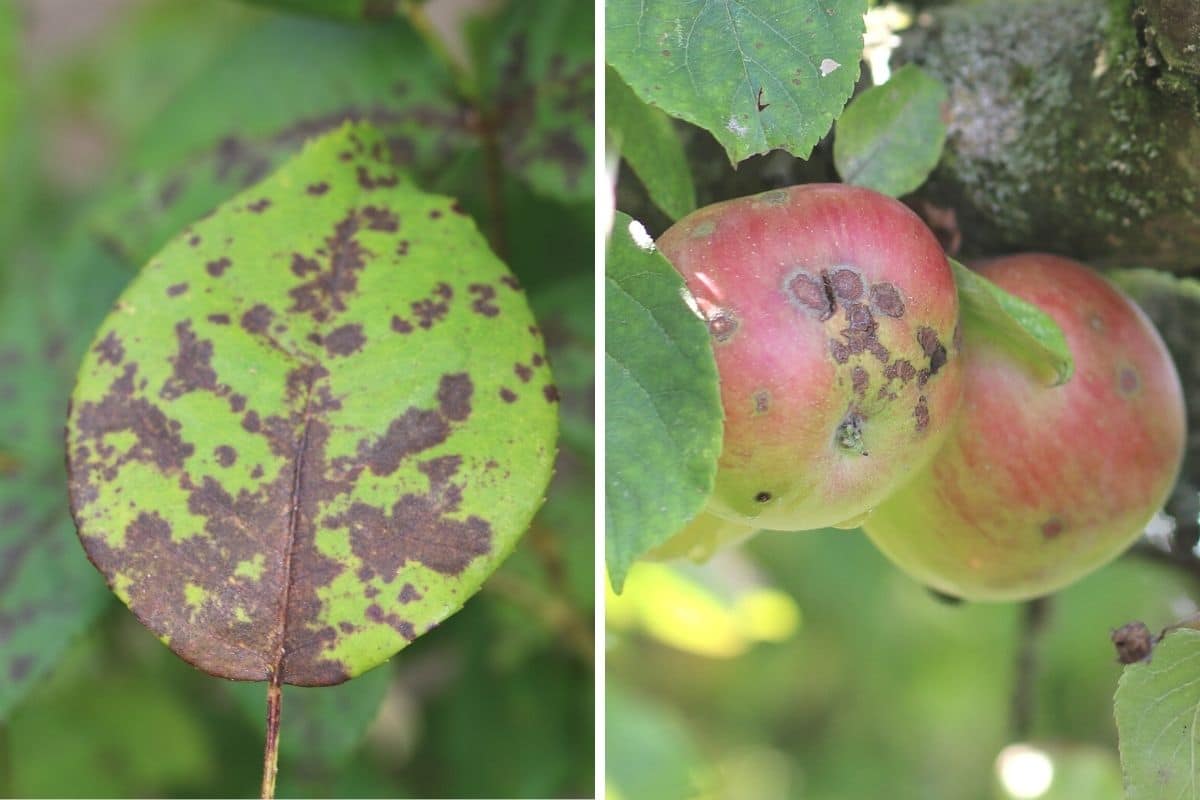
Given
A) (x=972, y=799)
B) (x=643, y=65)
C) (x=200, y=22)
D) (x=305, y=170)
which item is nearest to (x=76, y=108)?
(x=200, y=22)

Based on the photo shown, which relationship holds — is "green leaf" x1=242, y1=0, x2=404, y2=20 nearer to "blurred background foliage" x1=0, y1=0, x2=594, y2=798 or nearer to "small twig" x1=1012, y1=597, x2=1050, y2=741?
"blurred background foliage" x1=0, y1=0, x2=594, y2=798

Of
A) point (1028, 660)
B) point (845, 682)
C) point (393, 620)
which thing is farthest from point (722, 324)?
point (845, 682)

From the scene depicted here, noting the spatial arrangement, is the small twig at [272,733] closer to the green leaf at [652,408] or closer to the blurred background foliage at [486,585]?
the green leaf at [652,408]

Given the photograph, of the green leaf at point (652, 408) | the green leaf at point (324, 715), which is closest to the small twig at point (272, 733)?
the green leaf at point (652, 408)

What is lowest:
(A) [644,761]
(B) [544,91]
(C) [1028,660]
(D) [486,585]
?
(A) [644,761]

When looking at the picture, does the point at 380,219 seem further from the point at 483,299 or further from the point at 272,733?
the point at 272,733

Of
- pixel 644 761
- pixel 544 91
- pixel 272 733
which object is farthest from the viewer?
pixel 644 761
